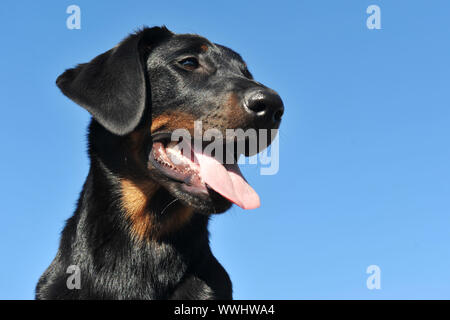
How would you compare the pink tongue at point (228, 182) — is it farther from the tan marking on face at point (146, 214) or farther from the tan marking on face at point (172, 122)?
the tan marking on face at point (146, 214)

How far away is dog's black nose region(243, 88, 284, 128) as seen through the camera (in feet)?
12.3

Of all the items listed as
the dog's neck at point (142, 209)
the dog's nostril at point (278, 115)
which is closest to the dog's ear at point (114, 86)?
the dog's neck at point (142, 209)

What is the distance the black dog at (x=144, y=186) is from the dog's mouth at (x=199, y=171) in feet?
0.04

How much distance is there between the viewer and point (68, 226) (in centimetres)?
418

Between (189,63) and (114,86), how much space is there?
29.2 inches

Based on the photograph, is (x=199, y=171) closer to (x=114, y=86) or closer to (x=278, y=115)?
(x=278, y=115)

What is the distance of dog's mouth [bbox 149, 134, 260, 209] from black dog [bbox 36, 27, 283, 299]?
1cm

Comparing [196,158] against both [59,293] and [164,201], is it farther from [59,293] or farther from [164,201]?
[59,293]

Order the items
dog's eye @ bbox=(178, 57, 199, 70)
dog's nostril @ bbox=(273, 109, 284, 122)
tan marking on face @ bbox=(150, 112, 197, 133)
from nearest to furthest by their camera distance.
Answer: dog's nostril @ bbox=(273, 109, 284, 122), tan marking on face @ bbox=(150, 112, 197, 133), dog's eye @ bbox=(178, 57, 199, 70)

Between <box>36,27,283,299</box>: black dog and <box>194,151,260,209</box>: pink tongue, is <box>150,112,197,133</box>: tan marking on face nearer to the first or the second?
<box>36,27,283,299</box>: black dog

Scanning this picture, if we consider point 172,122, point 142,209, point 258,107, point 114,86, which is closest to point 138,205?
point 142,209

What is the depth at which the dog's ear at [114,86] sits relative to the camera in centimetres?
388

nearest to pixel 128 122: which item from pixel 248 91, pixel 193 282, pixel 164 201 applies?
pixel 164 201

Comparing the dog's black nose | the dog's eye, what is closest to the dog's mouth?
the dog's black nose
